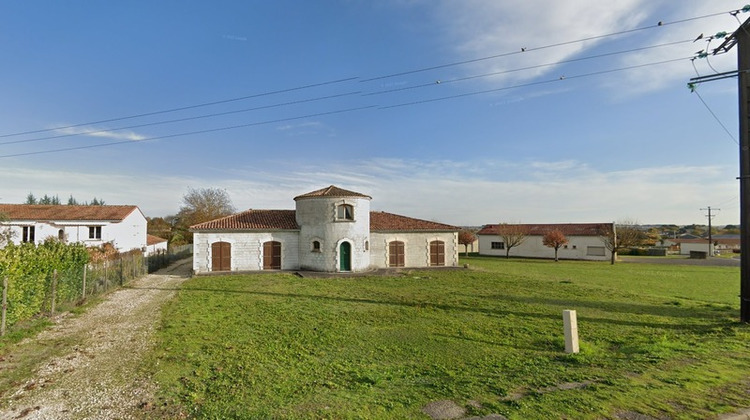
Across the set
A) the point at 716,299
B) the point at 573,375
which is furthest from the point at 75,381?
the point at 716,299

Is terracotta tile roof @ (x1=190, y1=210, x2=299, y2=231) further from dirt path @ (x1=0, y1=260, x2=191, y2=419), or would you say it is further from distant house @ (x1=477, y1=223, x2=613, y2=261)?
distant house @ (x1=477, y1=223, x2=613, y2=261)

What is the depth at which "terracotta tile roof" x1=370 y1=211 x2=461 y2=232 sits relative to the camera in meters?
25.0

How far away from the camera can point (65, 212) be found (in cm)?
3095

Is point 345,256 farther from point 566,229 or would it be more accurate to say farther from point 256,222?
point 566,229

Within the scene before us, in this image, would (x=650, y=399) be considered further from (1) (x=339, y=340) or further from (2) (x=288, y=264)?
(2) (x=288, y=264)

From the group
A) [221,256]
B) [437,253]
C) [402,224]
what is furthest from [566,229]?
[221,256]

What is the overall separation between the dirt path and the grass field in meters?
0.43

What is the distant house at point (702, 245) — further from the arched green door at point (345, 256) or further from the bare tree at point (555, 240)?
the arched green door at point (345, 256)

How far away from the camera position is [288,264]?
904 inches

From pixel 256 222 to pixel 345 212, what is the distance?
20.2ft

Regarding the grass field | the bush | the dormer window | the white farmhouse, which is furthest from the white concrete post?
the dormer window

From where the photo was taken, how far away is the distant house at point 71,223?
29719 mm

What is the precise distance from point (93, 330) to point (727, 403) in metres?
12.5

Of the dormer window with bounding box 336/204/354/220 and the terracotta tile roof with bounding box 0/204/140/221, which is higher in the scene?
the terracotta tile roof with bounding box 0/204/140/221
